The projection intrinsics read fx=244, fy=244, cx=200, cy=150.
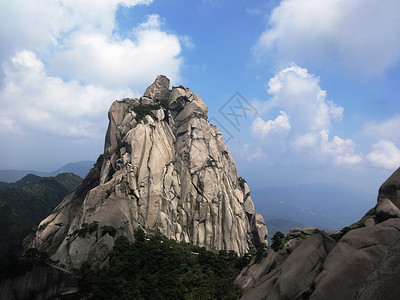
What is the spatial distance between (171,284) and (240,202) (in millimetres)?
56958

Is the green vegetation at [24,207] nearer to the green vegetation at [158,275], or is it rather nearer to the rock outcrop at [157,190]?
the rock outcrop at [157,190]

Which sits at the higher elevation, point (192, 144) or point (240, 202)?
point (192, 144)

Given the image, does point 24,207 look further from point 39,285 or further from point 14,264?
point 39,285

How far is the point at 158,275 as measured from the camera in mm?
36250

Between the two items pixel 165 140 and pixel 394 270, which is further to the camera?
pixel 165 140

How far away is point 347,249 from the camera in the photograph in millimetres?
19719

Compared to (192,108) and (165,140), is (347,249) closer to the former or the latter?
(165,140)

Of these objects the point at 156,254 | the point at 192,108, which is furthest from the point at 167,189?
the point at 192,108

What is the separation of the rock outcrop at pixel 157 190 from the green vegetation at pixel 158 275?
21.6 feet

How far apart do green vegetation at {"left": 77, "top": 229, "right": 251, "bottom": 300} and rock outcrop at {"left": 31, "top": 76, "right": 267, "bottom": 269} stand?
6.59 m

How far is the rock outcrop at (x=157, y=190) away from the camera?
54.2 metres

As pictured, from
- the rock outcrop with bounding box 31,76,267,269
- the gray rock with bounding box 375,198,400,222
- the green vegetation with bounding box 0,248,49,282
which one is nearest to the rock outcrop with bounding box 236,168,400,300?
the gray rock with bounding box 375,198,400,222

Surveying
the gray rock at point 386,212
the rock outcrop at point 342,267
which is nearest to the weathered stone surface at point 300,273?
A: the rock outcrop at point 342,267

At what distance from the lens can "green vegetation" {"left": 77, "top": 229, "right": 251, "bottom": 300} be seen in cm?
2689
